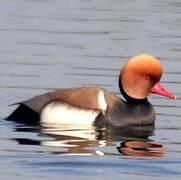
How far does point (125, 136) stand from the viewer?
45.2ft

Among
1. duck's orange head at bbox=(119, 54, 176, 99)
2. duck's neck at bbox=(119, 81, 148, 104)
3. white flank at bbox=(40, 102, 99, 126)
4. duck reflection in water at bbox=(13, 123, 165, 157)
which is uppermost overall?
duck's orange head at bbox=(119, 54, 176, 99)

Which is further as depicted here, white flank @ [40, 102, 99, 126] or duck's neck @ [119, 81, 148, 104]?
duck's neck @ [119, 81, 148, 104]

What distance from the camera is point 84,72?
1683 cm

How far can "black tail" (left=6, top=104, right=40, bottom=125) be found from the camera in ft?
47.0

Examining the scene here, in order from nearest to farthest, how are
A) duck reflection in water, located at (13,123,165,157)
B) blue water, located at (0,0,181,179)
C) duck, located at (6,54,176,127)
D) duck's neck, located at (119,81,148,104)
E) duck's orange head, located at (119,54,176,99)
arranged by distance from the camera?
blue water, located at (0,0,181,179)
duck reflection in water, located at (13,123,165,157)
duck, located at (6,54,176,127)
duck's orange head, located at (119,54,176,99)
duck's neck, located at (119,81,148,104)

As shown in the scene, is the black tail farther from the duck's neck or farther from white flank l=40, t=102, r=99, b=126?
the duck's neck

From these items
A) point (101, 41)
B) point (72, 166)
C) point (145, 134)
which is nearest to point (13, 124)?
point (145, 134)

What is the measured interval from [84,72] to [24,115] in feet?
8.52

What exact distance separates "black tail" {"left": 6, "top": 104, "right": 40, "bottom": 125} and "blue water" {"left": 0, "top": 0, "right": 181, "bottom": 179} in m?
0.24

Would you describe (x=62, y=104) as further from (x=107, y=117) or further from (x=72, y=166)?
(x=72, y=166)

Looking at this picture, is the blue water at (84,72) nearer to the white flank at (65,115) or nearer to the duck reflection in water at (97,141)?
the duck reflection in water at (97,141)

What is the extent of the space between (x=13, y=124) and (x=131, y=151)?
1936 millimetres

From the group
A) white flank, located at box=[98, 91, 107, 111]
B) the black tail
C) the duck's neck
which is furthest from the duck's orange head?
the black tail

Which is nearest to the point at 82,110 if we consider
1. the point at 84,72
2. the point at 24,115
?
the point at 24,115
